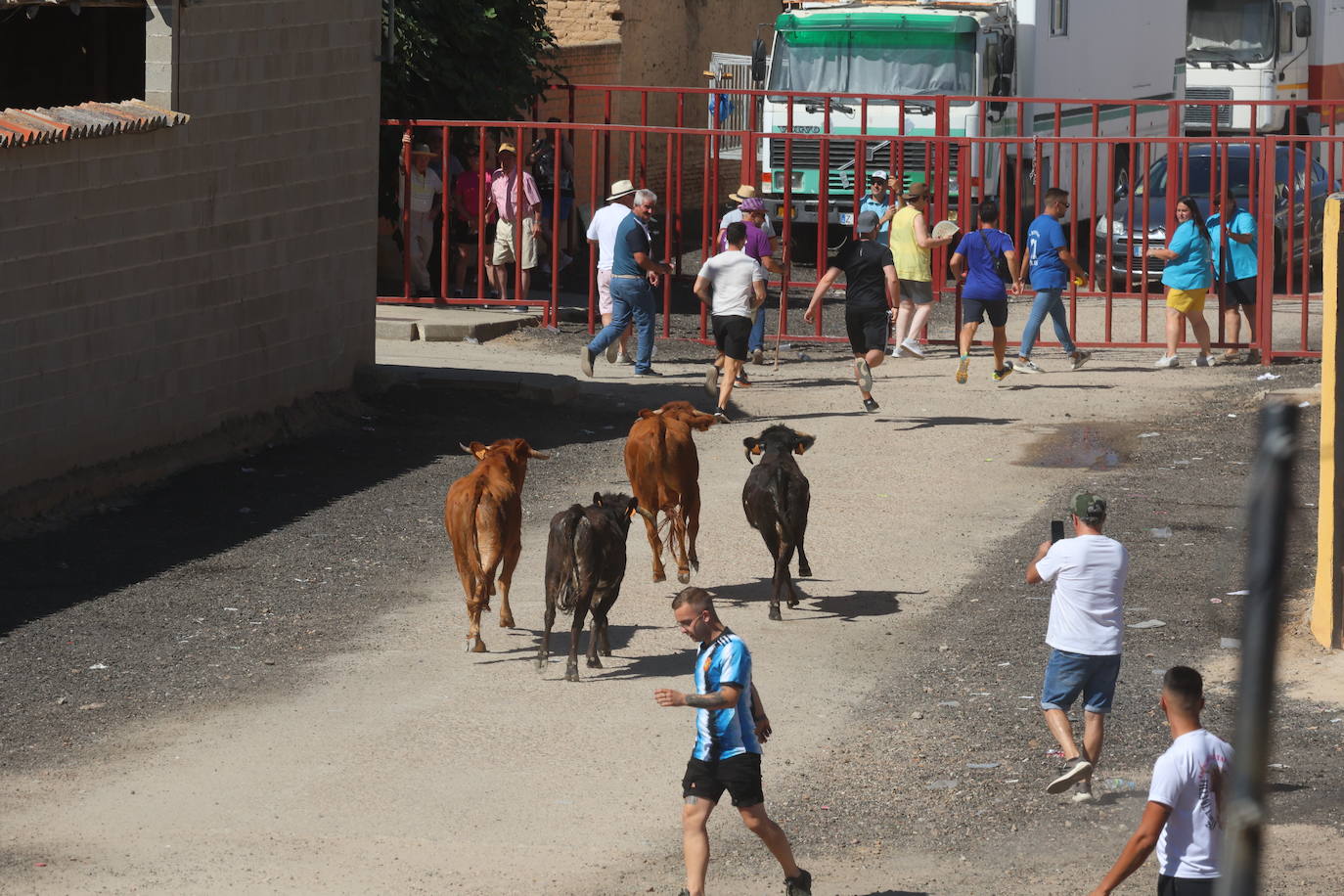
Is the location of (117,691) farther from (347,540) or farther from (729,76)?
(729,76)

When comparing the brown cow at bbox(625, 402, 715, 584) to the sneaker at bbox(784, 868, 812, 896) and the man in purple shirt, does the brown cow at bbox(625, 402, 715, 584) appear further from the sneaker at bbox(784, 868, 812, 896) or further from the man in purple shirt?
the man in purple shirt

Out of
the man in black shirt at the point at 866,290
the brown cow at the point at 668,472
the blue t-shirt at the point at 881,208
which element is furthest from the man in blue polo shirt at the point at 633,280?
the brown cow at the point at 668,472

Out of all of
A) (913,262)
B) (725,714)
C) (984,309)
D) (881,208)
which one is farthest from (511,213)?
(725,714)

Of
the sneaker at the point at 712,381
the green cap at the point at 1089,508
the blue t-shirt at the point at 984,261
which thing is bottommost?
the green cap at the point at 1089,508

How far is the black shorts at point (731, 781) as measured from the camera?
22.1ft

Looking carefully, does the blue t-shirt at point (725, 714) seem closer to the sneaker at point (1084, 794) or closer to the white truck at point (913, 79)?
the sneaker at point (1084, 794)

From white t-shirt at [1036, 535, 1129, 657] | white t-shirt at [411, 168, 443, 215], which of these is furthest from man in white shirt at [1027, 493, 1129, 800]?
white t-shirt at [411, 168, 443, 215]

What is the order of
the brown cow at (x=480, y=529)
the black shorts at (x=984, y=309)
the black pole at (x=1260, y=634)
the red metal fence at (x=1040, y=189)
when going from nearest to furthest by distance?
the black pole at (x=1260, y=634) → the brown cow at (x=480, y=529) → the black shorts at (x=984, y=309) → the red metal fence at (x=1040, y=189)

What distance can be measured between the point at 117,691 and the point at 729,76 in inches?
977

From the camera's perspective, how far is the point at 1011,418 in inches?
669

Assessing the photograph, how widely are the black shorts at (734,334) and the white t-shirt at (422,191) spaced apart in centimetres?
685

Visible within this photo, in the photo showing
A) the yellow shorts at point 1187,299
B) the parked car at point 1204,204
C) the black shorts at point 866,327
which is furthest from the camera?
the parked car at point 1204,204

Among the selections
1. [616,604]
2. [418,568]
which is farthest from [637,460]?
[418,568]

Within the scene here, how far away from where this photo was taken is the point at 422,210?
2202cm
